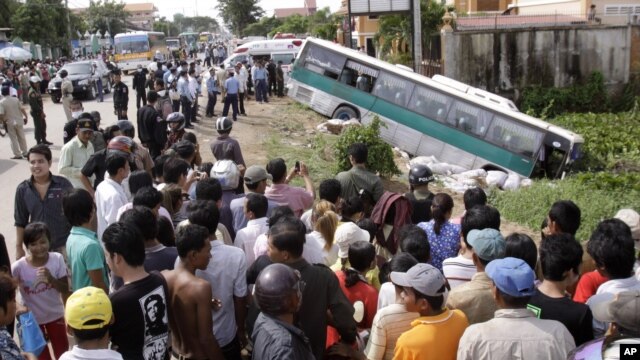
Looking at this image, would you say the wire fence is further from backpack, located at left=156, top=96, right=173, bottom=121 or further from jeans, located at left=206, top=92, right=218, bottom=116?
backpack, located at left=156, top=96, right=173, bottom=121

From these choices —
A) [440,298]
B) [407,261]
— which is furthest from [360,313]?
[440,298]

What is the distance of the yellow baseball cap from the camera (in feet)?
9.80

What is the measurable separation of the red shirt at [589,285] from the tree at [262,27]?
6443 cm

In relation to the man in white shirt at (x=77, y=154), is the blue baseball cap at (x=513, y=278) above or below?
below

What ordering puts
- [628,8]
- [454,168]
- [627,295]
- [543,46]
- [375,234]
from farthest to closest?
[628,8]
[543,46]
[454,168]
[375,234]
[627,295]

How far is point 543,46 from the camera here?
2261 centimetres

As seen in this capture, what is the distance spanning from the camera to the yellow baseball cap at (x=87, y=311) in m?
2.99

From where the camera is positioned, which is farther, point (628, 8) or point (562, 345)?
point (628, 8)

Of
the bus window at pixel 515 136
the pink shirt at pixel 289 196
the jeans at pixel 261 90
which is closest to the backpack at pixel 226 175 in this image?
Answer: the pink shirt at pixel 289 196

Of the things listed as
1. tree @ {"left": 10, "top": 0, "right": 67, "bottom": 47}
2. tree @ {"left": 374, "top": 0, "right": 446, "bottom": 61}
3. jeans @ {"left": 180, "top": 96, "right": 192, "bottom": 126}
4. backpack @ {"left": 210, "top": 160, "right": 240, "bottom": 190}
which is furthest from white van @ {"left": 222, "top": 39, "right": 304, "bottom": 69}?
backpack @ {"left": 210, "top": 160, "right": 240, "bottom": 190}

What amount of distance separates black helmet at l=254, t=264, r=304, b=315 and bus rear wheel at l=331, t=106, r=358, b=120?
48.4ft

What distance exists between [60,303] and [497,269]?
333cm

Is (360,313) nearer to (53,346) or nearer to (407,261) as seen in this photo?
(407,261)

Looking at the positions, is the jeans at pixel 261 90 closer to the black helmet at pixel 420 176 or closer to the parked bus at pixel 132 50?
the black helmet at pixel 420 176
